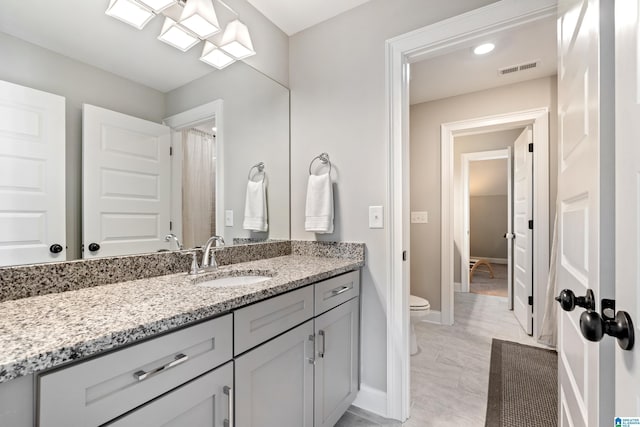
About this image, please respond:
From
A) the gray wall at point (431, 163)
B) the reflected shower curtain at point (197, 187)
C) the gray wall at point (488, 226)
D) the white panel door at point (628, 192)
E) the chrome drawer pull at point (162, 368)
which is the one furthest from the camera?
the gray wall at point (488, 226)

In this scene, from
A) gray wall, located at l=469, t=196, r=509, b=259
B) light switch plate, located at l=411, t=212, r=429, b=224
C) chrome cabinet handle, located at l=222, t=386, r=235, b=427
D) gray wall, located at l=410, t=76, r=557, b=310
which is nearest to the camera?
chrome cabinet handle, located at l=222, t=386, r=235, b=427

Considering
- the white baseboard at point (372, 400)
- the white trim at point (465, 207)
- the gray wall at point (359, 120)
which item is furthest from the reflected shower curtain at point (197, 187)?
the white trim at point (465, 207)

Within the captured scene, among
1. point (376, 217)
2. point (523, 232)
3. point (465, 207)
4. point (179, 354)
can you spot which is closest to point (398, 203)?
point (376, 217)

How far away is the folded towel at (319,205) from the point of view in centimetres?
180

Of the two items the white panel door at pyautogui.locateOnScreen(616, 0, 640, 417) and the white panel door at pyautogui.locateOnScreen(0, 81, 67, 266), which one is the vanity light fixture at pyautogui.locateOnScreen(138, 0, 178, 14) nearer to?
the white panel door at pyautogui.locateOnScreen(0, 81, 67, 266)

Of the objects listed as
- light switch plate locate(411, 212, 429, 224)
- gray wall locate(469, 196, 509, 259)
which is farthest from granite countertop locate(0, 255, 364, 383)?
gray wall locate(469, 196, 509, 259)

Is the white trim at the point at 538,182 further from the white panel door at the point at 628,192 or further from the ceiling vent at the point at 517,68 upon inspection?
the white panel door at the point at 628,192

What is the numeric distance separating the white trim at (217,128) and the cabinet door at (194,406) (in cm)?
82

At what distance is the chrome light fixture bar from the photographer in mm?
1241

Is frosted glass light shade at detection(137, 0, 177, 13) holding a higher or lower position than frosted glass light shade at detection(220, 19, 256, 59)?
lower

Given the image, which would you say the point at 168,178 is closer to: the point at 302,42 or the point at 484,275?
the point at 302,42

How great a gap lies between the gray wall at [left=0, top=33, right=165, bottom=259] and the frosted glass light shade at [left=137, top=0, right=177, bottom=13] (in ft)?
1.11

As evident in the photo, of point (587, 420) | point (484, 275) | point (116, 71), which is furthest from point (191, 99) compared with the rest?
point (484, 275)

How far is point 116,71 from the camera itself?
47.5 inches
